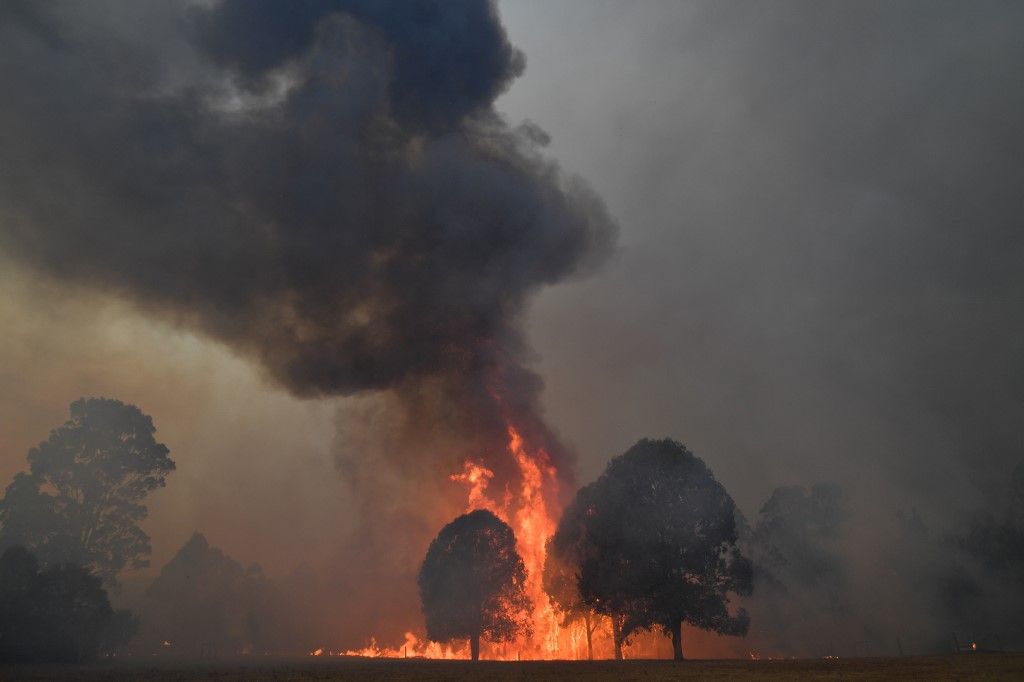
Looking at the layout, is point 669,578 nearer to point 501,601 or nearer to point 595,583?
point 595,583

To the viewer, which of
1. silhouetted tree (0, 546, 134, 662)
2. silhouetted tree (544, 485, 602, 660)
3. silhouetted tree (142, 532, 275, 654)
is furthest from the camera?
silhouetted tree (142, 532, 275, 654)

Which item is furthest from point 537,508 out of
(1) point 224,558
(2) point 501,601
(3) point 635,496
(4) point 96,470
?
(1) point 224,558

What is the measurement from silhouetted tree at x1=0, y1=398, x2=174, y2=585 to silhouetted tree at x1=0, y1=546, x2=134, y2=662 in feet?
15.8

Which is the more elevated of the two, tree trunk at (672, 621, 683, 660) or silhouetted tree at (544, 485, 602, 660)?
silhouetted tree at (544, 485, 602, 660)

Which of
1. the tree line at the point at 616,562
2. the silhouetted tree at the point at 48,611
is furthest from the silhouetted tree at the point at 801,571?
the silhouetted tree at the point at 48,611

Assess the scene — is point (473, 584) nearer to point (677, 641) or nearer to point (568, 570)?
point (568, 570)

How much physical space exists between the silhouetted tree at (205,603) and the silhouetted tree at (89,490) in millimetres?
55535

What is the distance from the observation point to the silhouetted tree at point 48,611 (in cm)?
4516

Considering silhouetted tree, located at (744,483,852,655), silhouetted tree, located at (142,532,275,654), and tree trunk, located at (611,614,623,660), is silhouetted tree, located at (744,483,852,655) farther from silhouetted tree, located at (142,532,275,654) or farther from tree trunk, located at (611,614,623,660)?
silhouetted tree, located at (142,532,275,654)

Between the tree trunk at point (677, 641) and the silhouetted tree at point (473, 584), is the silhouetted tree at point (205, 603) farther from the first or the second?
the tree trunk at point (677, 641)

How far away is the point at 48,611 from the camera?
4681cm

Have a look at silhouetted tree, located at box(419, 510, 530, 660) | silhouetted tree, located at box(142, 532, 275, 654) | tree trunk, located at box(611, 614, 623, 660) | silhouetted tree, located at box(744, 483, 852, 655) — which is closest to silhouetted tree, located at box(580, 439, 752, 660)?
tree trunk, located at box(611, 614, 623, 660)

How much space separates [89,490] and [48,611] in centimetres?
1241

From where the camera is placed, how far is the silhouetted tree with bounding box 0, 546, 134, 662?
4516 centimetres
